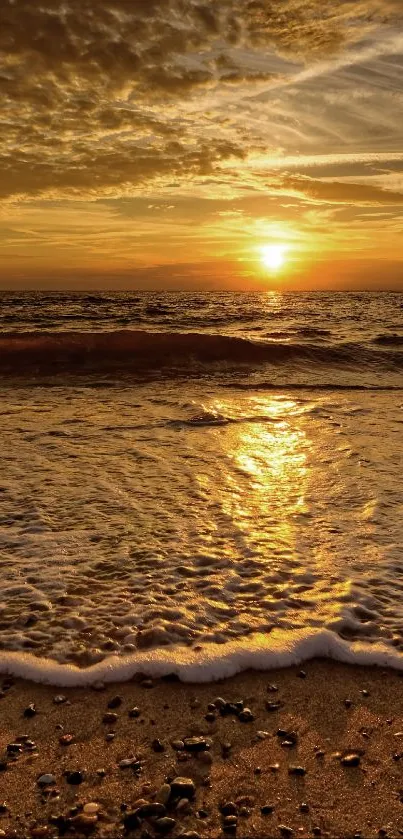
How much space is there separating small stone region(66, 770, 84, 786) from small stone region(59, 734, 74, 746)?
0.23 m

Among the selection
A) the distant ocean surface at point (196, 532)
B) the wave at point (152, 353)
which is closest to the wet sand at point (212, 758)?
the distant ocean surface at point (196, 532)

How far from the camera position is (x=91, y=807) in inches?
115

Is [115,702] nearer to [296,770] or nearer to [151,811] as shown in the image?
[151,811]

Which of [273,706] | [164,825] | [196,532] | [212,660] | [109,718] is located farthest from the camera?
[196,532]

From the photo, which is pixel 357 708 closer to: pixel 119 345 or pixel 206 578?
pixel 206 578

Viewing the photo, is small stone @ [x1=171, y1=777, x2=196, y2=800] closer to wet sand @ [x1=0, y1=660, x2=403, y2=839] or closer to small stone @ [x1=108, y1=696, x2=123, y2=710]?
wet sand @ [x1=0, y1=660, x2=403, y2=839]

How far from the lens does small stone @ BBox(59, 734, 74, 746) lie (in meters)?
3.34

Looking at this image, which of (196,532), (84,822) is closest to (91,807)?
(84,822)

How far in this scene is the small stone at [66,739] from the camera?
3.34 meters

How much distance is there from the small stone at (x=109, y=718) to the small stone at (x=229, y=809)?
859 millimetres

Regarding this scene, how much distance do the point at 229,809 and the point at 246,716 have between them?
661mm

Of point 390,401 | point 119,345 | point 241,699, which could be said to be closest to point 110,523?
point 241,699

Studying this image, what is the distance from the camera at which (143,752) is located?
3.28 metres

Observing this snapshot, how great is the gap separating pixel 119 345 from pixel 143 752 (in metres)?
19.0
